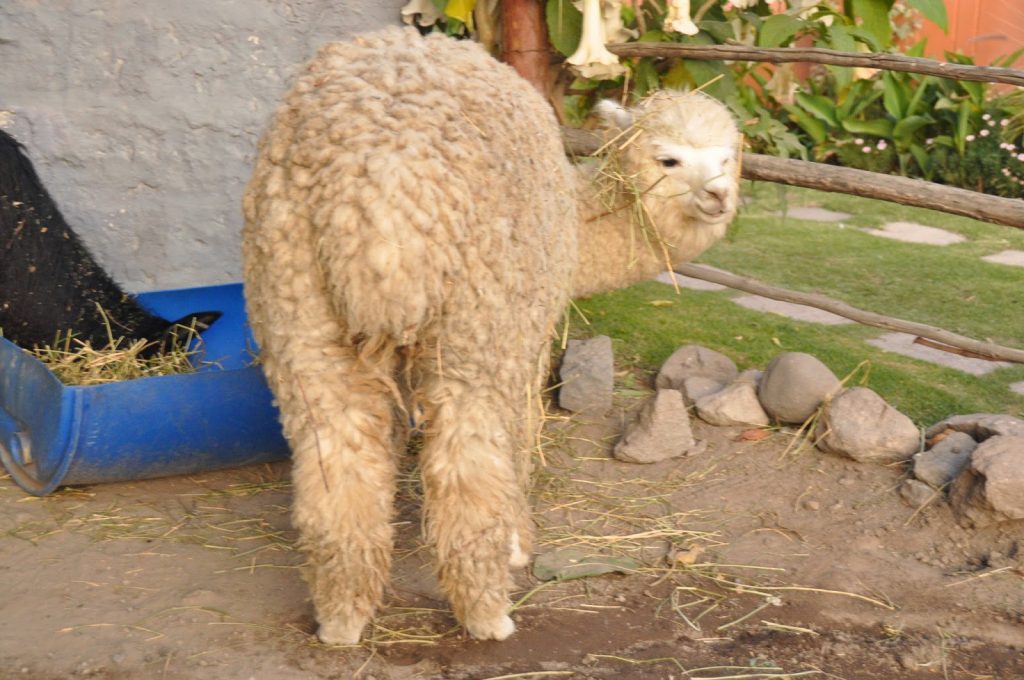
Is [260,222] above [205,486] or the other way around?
above

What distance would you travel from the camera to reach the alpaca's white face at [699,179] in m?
4.04

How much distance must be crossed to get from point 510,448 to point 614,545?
0.91 m

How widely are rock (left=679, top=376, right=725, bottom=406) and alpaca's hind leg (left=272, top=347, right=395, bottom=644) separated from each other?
2.03m

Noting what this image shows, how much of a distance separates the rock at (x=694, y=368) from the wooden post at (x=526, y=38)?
127cm

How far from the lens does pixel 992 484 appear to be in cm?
346

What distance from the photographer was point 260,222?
8.73 ft

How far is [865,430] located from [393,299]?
2217 mm

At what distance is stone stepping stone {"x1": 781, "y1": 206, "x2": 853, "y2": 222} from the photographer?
759cm

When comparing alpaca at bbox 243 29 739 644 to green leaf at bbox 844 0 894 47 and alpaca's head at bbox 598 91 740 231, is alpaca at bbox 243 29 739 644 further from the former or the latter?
green leaf at bbox 844 0 894 47

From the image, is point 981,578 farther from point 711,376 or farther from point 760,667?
point 711,376

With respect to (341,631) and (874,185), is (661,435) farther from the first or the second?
(341,631)

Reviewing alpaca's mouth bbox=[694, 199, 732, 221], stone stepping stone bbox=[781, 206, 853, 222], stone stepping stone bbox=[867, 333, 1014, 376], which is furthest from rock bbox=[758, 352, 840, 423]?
stone stepping stone bbox=[781, 206, 853, 222]

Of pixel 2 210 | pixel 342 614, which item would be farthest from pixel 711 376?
pixel 2 210

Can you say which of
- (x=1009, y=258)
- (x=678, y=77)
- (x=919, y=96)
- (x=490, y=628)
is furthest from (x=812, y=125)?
(x=490, y=628)
